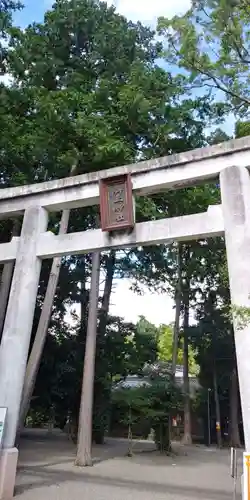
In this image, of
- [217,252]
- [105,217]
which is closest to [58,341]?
[217,252]

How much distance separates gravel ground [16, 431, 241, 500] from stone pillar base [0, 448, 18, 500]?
0.24m

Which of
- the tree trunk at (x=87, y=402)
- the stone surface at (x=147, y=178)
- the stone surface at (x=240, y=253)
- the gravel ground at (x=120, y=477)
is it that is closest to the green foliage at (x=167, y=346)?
the gravel ground at (x=120, y=477)

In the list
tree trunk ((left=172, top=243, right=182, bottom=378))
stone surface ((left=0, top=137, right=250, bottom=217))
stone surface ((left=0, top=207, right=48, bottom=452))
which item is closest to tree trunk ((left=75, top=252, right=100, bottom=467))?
stone surface ((left=0, top=207, right=48, bottom=452))

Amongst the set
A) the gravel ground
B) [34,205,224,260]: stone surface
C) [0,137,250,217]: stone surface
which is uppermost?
[0,137,250,217]: stone surface

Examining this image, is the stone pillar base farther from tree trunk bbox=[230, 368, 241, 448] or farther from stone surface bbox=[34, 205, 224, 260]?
tree trunk bbox=[230, 368, 241, 448]

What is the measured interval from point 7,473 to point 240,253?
4697 millimetres

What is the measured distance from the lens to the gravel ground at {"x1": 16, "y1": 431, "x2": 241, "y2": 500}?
6859mm

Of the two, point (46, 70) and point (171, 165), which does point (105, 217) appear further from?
point (46, 70)

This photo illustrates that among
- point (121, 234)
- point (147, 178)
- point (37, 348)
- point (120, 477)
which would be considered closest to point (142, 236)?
point (121, 234)

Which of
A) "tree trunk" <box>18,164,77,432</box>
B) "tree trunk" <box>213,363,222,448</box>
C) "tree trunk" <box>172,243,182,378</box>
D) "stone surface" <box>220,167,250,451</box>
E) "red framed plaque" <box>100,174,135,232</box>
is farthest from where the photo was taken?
"tree trunk" <box>213,363,222,448</box>

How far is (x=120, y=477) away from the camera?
8758 mm

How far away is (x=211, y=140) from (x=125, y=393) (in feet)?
28.9

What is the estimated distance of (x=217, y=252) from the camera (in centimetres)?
1437

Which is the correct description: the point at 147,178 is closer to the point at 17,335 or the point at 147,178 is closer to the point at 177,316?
the point at 17,335
